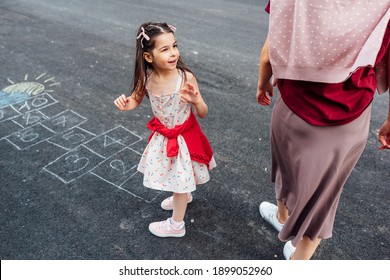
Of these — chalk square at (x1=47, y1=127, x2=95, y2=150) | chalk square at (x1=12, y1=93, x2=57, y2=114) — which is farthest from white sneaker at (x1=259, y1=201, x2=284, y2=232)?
chalk square at (x1=12, y1=93, x2=57, y2=114)

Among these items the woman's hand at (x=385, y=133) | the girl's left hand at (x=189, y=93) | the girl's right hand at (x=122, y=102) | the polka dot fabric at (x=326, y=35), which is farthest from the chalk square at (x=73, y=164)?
the woman's hand at (x=385, y=133)

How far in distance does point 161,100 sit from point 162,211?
953 millimetres

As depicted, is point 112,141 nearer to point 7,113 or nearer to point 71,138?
point 71,138

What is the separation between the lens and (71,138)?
11.1 feet

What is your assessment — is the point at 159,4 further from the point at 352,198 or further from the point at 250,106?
the point at 352,198

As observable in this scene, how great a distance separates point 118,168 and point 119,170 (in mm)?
29

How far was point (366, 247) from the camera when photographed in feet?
7.93

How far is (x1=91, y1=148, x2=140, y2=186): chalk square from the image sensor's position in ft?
9.64

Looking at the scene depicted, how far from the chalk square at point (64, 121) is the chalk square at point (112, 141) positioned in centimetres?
38

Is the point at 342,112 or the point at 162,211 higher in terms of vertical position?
the point at 342,112

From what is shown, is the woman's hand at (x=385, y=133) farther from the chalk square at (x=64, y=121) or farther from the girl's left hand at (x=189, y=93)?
the chalk square at (x=64, y=121)

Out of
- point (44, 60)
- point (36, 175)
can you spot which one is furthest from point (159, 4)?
point (36, 175)

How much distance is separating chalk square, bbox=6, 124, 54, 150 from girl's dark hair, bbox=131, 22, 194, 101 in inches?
Answer: 64.3

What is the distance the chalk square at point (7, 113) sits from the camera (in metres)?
3.68
